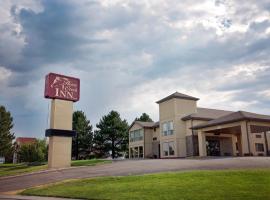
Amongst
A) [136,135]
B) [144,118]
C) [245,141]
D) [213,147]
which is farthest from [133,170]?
[144,118]

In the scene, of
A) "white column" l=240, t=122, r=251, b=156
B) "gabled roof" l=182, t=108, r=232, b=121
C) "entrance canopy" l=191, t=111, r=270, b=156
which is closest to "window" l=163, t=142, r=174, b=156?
"gabled roof" l=182, t=108, r=232, b=121

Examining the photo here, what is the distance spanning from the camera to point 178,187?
1341 centimetres

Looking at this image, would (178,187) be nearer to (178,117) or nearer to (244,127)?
(244,127)

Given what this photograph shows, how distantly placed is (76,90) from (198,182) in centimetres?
2116

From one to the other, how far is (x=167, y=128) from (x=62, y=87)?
64.2 feet

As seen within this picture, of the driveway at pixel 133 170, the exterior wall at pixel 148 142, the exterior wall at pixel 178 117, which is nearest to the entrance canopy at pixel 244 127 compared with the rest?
the exterior wall at pixel 178 117

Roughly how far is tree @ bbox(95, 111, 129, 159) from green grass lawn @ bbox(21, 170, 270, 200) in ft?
156

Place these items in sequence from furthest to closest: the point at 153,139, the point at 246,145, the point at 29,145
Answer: the point at 29,145 < the point at 153,139 < the point at 246,145

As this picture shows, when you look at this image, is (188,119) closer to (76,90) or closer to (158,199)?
(76,90)

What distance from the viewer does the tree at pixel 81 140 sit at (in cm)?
6419

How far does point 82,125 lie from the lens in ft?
215

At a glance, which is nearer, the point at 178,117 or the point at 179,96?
the point at 178,117


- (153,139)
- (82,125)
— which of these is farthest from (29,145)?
(153,139)

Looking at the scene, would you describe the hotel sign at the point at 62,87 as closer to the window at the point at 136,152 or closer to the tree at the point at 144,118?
the window at the point at 136,152
